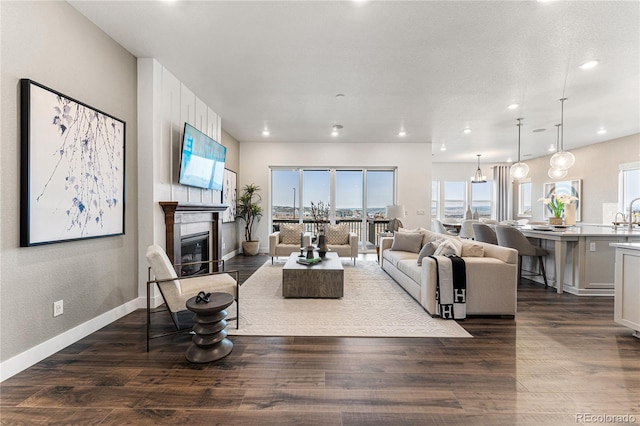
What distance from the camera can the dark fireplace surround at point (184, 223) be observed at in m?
3.67

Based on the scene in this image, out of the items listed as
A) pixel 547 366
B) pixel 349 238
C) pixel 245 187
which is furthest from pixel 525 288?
pixel 245 187

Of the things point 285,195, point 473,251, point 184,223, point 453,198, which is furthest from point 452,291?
point 453,198

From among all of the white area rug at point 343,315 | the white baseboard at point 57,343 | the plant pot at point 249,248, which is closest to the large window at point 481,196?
the white area rug at point 343,315

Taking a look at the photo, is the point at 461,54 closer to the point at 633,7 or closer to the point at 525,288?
the point at 633,7

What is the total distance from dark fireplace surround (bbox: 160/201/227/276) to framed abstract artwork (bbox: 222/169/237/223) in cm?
123

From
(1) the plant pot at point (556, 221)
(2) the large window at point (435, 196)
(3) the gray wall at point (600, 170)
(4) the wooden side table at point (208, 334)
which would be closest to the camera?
(4) the wooden side table at point (208, 334)

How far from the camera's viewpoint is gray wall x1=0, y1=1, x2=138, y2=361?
6.67 feet

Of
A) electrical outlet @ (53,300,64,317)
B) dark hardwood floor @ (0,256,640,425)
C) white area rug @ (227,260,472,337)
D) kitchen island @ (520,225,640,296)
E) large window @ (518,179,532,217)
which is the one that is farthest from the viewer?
large window @ (518,179,532,217)

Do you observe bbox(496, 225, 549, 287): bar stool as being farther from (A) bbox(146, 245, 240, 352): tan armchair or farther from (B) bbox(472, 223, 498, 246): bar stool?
(A) bbox(146, 245, 240, 352): tan armchair

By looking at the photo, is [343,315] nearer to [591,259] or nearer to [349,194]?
[591,259]

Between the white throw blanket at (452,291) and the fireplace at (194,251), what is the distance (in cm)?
327

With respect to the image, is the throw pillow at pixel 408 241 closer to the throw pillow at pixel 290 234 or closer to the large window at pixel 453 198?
the throw pillow at pixel 290 234

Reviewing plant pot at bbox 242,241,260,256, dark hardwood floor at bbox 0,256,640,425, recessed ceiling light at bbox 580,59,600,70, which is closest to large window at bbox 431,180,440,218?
plant pot at bbox 242,241,260,256

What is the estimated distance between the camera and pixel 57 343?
2.42 m
